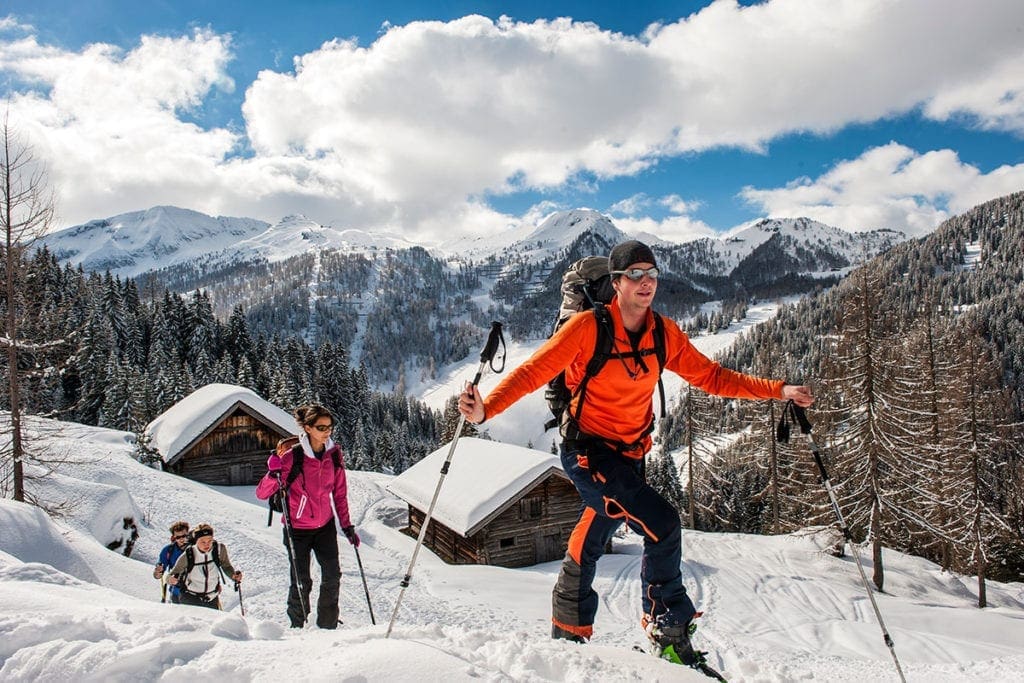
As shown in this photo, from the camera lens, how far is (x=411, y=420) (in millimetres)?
99438

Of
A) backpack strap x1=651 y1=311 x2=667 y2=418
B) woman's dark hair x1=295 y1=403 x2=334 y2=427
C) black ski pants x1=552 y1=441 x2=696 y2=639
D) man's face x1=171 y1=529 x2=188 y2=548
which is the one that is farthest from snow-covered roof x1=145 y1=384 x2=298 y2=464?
backpack strap x1=651 y1=311 x2=667 y2=418

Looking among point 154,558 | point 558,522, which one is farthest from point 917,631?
point 154,558

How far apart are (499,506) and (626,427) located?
18488 millimetres

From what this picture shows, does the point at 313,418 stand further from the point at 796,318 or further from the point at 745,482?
the point at 796,318

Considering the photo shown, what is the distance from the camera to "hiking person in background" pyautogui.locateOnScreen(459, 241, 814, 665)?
4.00 meters

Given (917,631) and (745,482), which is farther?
(745,482)

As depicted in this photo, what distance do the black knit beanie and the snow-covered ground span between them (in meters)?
2.78

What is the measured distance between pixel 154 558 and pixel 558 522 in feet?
52.2

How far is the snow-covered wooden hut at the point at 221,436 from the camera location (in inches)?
1116

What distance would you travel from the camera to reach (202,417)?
94.6 ft

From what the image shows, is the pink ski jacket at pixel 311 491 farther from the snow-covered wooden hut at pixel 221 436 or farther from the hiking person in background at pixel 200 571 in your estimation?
the snow-covered wooden hut at pixel 221 436

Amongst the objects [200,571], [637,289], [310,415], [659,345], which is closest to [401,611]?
[200,571]

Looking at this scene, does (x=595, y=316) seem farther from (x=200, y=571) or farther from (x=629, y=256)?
(x=200, y=571)

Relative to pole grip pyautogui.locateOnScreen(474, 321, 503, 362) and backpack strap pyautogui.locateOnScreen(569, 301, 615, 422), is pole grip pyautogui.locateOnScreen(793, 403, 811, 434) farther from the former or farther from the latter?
pole grip pyautogui.locateOnScreen(474, 321, 503, 362)
